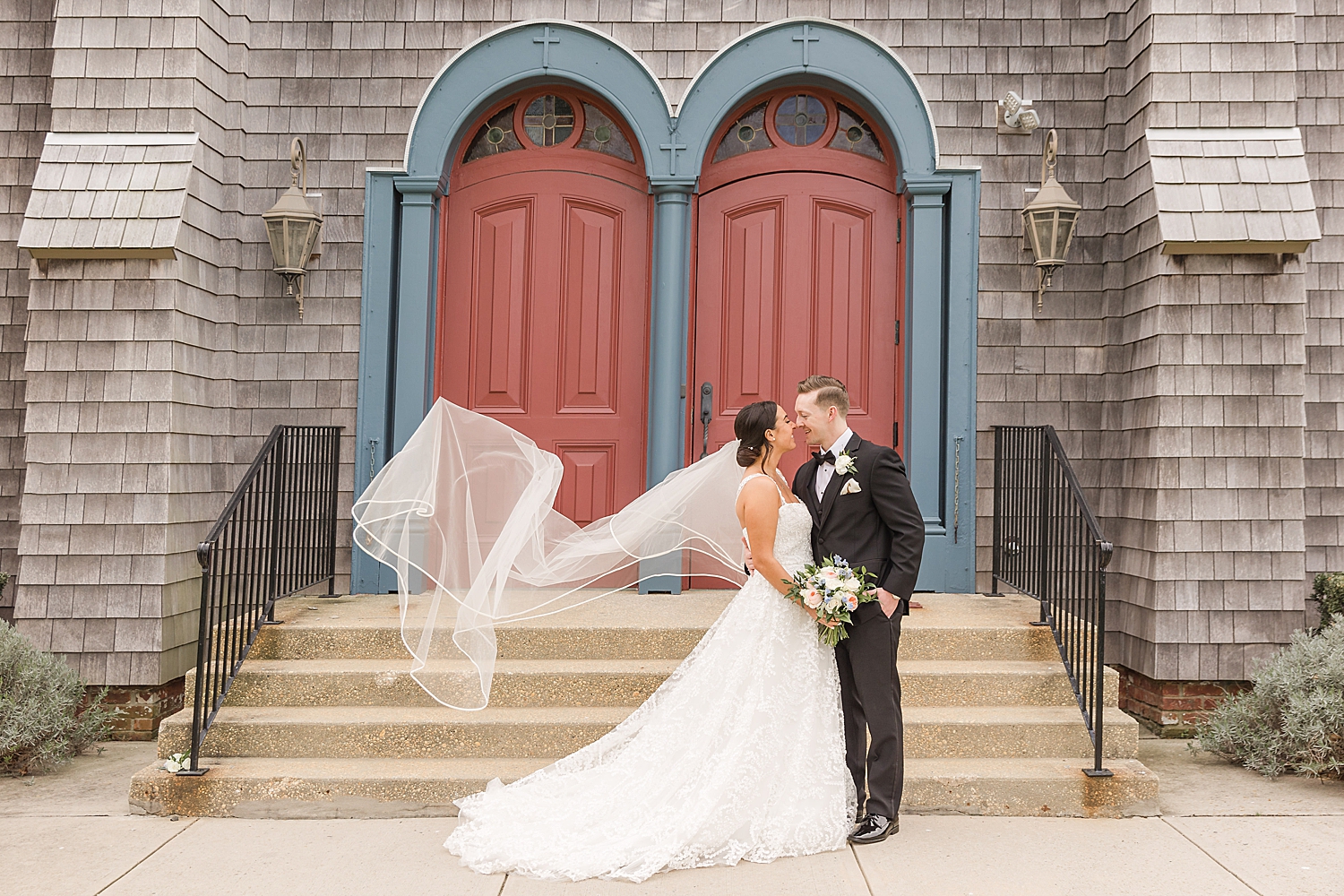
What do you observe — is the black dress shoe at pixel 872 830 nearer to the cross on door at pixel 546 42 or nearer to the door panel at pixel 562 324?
the door panel at pixel 562 324

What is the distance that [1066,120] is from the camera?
20.7 feet

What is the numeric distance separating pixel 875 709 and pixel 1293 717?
2.29 meters

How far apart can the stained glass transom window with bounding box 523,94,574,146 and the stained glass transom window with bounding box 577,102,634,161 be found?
97 millimetres

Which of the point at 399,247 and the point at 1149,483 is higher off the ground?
the point at 399,247

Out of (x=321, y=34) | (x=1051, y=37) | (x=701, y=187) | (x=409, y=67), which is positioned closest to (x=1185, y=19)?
(x=1051, y=37)

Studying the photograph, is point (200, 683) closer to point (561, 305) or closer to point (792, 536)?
point (792, 536)

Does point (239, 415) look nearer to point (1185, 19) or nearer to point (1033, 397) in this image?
point (1033, 397)

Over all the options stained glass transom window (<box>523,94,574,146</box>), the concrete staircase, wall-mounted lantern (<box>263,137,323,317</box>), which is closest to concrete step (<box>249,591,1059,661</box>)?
the concrete staircase

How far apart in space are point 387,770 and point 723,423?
2915mm

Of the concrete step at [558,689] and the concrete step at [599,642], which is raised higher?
the concrete step at [599,642]

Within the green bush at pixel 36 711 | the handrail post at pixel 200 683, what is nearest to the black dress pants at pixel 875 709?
the handrail post at pixel 200 683

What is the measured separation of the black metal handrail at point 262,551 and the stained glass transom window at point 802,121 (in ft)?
10.8

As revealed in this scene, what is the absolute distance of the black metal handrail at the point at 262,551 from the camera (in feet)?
15.0

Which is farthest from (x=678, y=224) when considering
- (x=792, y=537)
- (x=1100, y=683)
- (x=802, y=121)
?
(x=1100, y=683)
